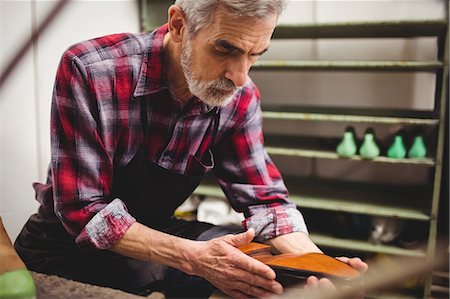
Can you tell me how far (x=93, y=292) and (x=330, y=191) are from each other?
54.4 inches

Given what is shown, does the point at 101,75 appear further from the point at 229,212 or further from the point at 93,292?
the point at 229,212

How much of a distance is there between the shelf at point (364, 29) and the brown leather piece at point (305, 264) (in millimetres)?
1029

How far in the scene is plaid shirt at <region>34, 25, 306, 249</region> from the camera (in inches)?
32.1

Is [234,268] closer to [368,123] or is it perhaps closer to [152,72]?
[152,72]

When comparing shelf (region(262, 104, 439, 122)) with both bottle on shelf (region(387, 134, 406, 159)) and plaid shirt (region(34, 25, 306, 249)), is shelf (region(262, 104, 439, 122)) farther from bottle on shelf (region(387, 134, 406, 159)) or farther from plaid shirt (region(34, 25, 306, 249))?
plaid shirt (region(34, 25, 306, 249))

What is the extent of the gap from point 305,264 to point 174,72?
469 millimetres

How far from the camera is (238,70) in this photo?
0.80m

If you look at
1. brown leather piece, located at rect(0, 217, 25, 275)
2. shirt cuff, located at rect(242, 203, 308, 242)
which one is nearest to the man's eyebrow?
shirt cuff, located at rect(242, 203, 308, 242)

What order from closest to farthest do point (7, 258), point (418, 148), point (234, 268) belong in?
point (7, 258) → point (234, 268) → point (418, 148)

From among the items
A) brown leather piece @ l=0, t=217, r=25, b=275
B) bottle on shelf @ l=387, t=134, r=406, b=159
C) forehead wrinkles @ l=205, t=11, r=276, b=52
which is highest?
forehead wrinkles @ l=205, t=11, r=276, b=52

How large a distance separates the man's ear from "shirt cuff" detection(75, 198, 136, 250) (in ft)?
1.11

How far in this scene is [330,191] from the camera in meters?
1.92

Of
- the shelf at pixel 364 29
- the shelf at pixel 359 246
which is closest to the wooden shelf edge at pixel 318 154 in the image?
the shelf at pixel 359 246

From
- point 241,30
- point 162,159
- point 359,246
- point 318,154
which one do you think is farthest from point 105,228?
point 359,246
